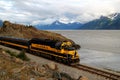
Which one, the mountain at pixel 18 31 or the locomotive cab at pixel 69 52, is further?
the mountain at pixel 18 31

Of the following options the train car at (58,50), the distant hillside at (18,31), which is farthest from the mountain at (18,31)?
the train car at (58,50)

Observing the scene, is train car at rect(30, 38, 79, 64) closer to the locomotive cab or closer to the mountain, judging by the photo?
the locomotive cab

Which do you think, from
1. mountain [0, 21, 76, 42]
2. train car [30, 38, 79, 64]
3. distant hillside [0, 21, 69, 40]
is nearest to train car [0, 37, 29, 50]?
train car [30, 38, 79, 64]

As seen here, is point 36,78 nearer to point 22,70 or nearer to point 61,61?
point 22,70

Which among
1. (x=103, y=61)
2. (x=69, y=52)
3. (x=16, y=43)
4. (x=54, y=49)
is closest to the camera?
(x=69, y=52)

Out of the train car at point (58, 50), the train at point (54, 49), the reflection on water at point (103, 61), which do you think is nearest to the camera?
the train car at point (58, 50)

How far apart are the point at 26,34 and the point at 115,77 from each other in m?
69.9

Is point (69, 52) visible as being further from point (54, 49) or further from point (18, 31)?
point (18, 31)

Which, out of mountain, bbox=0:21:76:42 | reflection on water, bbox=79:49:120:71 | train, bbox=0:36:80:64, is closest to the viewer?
train, bbox=0:36:80:64

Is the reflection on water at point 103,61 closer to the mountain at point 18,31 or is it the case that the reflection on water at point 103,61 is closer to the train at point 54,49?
the train at point 54,49

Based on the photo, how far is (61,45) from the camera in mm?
34875

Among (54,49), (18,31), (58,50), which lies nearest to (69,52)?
(58,50)

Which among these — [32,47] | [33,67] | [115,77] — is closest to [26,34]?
[32,47]

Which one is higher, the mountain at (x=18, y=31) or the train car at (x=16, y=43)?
the mountain at (x=18, y=31)
